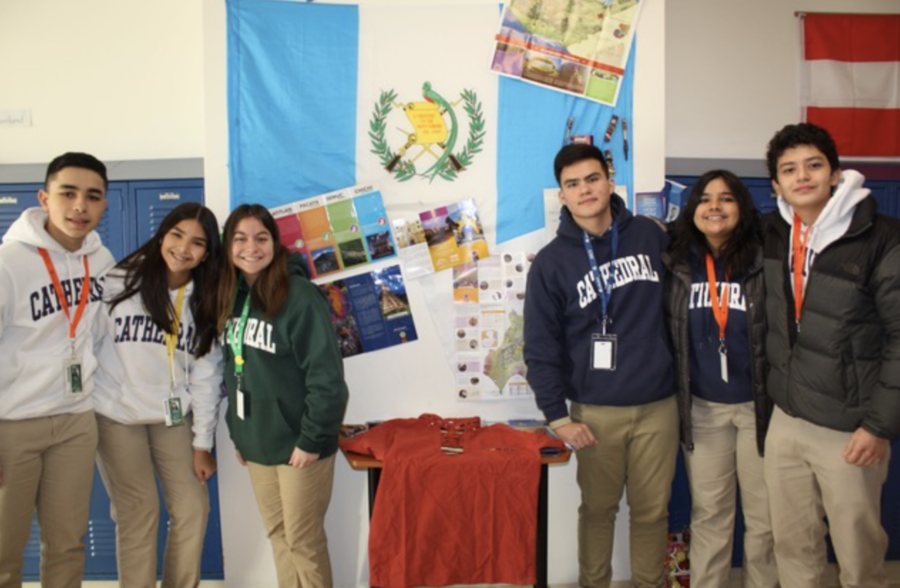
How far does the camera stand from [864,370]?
6.28 feet

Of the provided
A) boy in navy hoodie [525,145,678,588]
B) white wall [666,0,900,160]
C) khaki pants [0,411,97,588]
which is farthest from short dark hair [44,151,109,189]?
white wall [666,0,900,160]

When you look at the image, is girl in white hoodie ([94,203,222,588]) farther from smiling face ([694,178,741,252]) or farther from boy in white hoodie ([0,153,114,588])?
smiling face ([694,178,741,252])

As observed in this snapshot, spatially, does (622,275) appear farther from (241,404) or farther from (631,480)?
(241,404)

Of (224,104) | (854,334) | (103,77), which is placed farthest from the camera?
(103,77)

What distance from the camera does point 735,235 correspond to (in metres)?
2.28

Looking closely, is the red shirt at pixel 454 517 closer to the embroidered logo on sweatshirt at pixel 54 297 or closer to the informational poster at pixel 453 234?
the informational poster at pixel 453 234

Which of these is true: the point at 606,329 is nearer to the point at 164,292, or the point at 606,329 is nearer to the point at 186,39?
the point at 164,292

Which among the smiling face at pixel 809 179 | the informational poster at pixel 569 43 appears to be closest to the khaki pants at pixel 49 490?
the informational poster at pixel 569 43

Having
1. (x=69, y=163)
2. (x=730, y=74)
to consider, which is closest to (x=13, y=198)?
(x=69, y=163)

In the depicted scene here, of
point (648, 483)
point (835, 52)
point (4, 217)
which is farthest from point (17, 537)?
point (835, 52)

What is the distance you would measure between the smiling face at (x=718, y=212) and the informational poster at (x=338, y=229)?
1.38m

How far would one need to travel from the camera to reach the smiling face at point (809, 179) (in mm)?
2037

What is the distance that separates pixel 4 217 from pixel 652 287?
303cm

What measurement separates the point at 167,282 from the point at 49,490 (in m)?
0.86
